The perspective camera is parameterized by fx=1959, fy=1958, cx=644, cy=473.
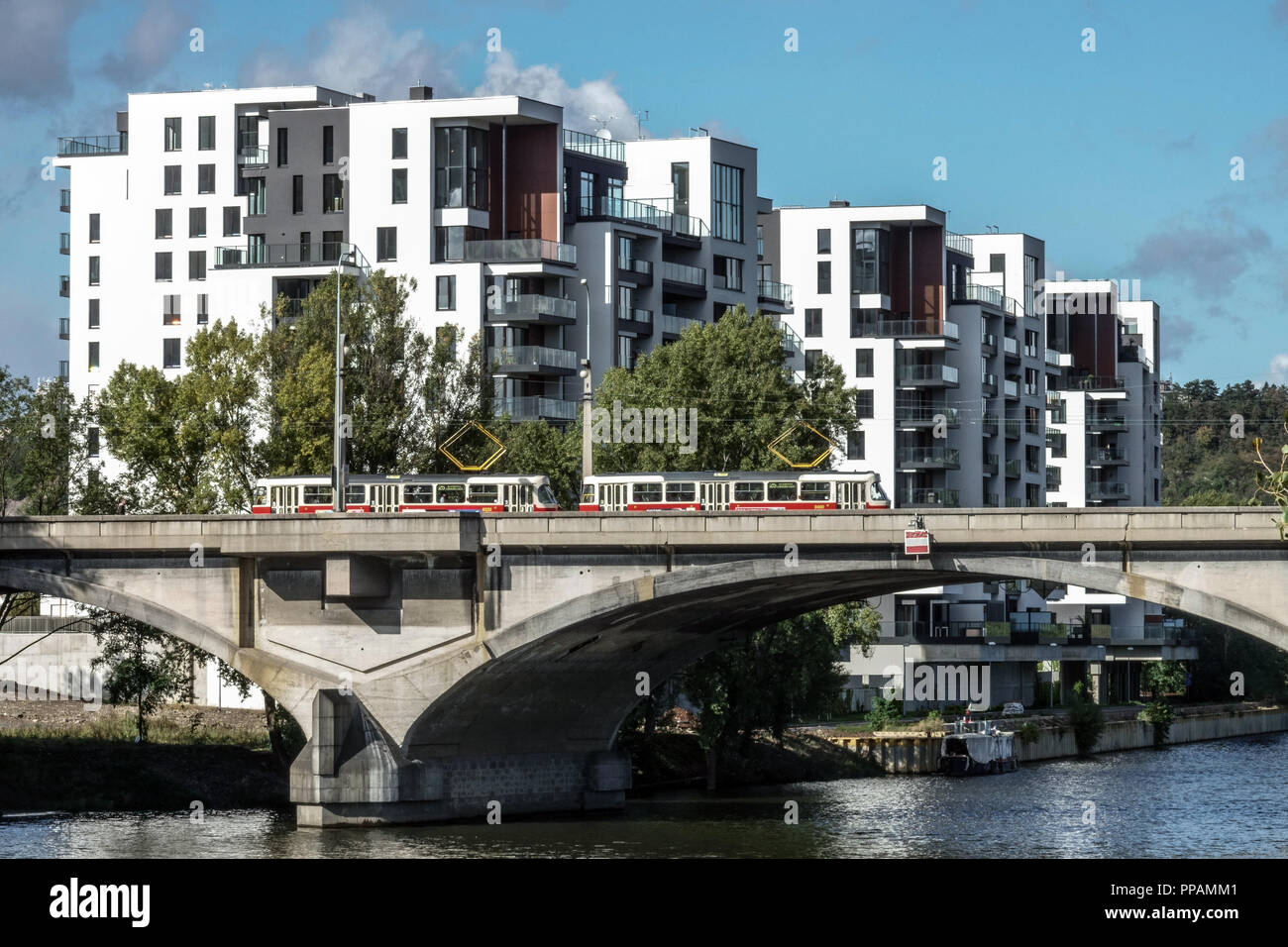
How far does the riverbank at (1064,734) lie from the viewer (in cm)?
9888

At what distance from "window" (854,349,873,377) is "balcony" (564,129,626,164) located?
24426mm

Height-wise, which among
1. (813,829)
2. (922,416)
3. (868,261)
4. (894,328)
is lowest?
(813,829)

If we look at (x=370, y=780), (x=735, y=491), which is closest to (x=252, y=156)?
(x=735, y=491)

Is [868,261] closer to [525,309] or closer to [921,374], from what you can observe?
[921,374]

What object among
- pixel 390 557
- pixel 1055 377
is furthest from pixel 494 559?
pixel 1055 377

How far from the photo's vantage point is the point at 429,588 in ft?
216

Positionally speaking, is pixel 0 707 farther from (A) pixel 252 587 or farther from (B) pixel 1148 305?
(B) pixel 1148 305

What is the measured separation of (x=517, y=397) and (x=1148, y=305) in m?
108

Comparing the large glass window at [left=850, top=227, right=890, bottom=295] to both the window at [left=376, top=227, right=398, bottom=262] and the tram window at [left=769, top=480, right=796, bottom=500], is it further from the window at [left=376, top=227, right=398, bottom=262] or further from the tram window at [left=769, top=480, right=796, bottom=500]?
the tram window at [left=769, top=480, right=796, bottom=500]

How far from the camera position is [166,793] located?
73938mm

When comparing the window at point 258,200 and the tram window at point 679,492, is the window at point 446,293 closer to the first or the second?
the window at point 258,200

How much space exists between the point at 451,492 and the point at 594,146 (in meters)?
54.4

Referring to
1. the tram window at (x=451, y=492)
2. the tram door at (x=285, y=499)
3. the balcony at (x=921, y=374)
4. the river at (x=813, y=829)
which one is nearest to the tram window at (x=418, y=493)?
the tram window at (x=451, y=492)
